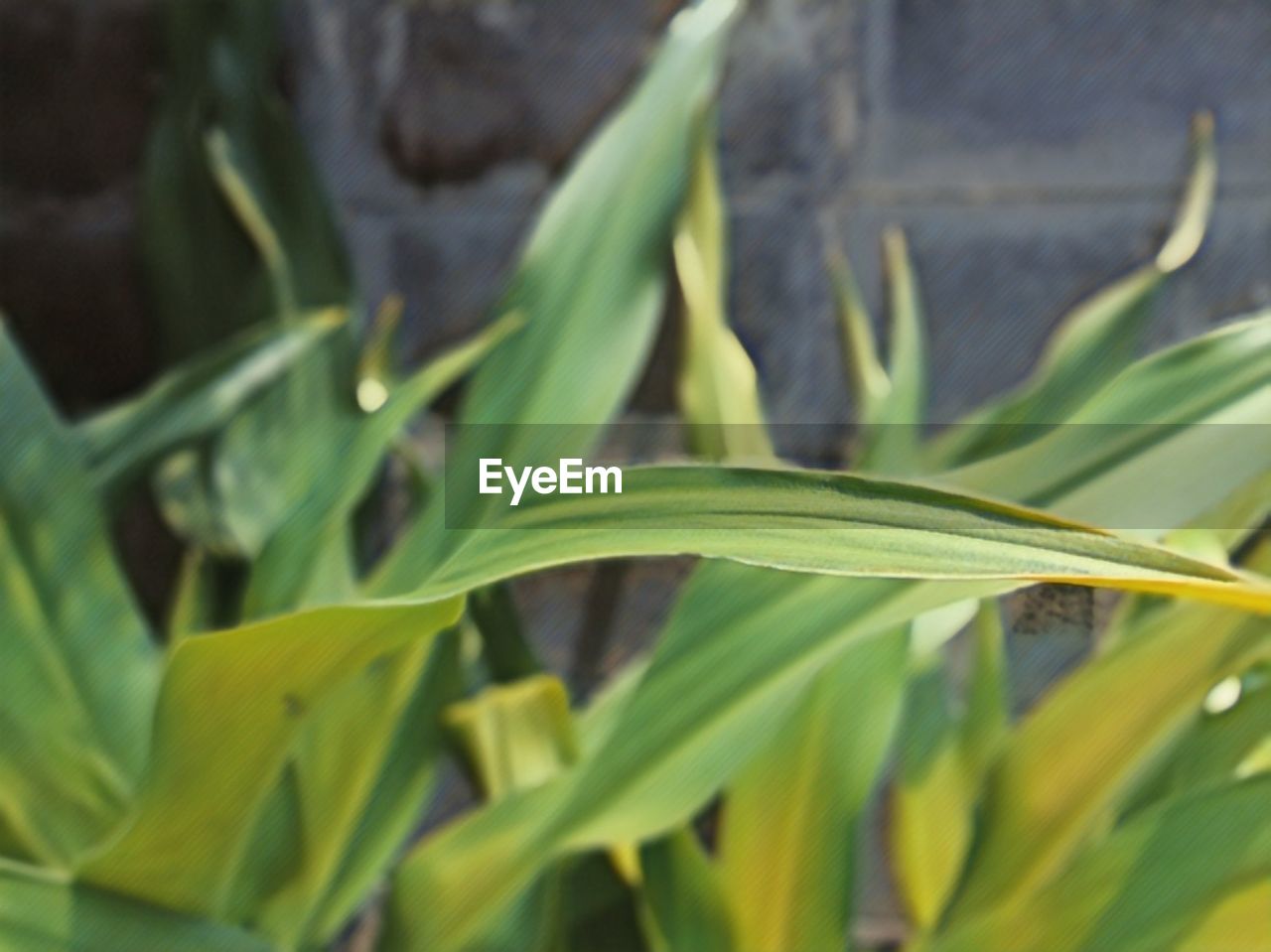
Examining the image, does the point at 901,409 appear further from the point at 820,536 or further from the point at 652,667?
the point at 820,536

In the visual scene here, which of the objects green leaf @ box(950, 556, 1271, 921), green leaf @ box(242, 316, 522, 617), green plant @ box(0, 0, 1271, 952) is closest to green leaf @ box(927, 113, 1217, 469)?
green plant @ box(0, 0, 1271, 952)

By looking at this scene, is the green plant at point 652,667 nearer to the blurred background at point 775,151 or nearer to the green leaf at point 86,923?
the green leaf at point 86,923

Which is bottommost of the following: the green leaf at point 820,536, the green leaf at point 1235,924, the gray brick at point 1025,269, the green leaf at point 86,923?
the green leaf at point 1235,924

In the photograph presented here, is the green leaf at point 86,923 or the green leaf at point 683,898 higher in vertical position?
the green leaf at point 86,923

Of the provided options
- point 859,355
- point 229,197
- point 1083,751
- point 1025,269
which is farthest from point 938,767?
point 229,197

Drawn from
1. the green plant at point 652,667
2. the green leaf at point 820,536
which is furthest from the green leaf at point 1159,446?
the green leaf at point 820,536

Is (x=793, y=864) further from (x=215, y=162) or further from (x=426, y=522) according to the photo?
(x=215, y=162)
